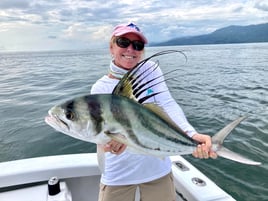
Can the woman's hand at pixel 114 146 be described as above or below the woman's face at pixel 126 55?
below

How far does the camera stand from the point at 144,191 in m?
2.49

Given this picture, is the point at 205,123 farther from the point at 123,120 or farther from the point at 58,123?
the point at 58,123

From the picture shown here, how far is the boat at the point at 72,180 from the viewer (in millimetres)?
3055

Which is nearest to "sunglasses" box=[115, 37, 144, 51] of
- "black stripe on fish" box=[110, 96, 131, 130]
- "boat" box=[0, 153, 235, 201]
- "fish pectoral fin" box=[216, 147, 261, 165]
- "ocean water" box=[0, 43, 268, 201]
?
"black stripe on fish" box=[110, 96, 131, 130]

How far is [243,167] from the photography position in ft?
19.0

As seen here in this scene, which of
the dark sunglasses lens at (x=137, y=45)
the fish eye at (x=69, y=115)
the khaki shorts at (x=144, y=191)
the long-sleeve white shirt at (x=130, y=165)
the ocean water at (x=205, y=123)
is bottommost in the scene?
the ocean water at (x=205, y=123)

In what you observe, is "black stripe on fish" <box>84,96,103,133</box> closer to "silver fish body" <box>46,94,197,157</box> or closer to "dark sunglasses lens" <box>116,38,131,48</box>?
"silver fish body" <box>46,94,197,157</box>

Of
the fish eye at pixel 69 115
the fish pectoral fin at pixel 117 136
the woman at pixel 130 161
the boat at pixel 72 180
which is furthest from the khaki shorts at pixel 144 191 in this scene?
the fish eye at pixel 69 115

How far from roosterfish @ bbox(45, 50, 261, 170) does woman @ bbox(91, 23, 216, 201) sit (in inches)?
19.7

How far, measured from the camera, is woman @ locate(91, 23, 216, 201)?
235 centimetres

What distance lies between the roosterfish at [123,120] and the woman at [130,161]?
500 mm

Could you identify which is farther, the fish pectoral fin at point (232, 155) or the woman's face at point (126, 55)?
the woman's face at point (126, 55)

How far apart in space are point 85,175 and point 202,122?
5991 millimetres

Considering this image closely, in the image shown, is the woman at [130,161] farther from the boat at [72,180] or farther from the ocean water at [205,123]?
the ocean water at [205,123]
